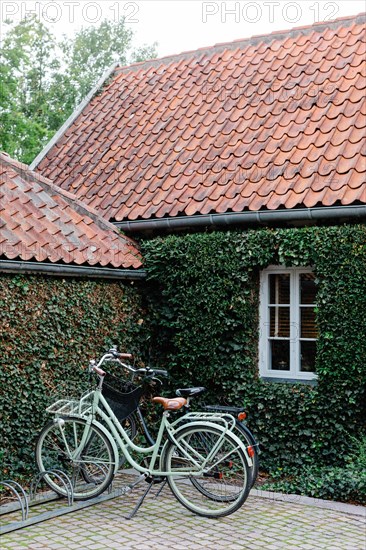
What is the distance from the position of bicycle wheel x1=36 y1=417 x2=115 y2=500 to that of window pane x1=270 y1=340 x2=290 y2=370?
261 cm

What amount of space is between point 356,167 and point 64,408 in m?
4.48

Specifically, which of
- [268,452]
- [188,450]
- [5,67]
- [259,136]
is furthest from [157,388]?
[5,67]

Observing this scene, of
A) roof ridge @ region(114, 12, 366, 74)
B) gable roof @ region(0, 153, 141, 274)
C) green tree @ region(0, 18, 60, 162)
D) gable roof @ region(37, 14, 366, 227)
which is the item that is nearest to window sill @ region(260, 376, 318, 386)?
gable roof @ region(37, 14, 366, 227)

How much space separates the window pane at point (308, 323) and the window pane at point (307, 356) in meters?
0.11

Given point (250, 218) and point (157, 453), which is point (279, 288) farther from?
point (157, 453)

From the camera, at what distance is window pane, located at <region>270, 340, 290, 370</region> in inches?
357

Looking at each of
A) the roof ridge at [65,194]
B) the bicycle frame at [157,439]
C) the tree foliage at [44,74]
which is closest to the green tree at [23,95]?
the tree foliage at [44,74]

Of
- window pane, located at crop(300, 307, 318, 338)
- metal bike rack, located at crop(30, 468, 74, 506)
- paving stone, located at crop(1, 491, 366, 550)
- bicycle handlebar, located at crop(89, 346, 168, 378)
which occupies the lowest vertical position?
paving stone, located at crop(1, 491, 366, 550)

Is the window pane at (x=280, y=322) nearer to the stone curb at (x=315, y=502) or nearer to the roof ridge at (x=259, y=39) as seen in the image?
the stone curb at (x=315, y=502)

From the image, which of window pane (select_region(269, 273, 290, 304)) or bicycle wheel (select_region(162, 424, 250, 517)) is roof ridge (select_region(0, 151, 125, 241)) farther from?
bicycle wheel (select_region(162, 424, 250, 517))

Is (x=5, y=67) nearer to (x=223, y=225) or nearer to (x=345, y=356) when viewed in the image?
(x=223, y=225)

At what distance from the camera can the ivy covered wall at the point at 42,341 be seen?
25.5 ft

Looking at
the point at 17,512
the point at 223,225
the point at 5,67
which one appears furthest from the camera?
the point at 5,67

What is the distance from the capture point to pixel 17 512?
23.2ft
